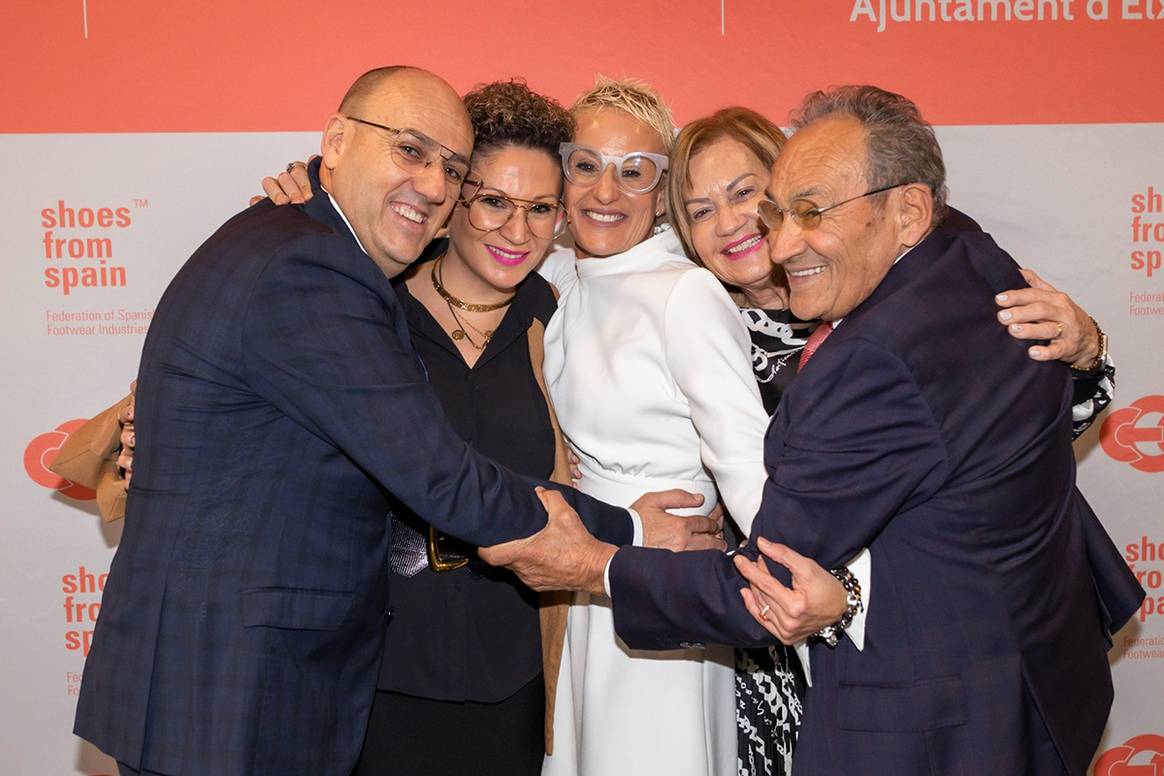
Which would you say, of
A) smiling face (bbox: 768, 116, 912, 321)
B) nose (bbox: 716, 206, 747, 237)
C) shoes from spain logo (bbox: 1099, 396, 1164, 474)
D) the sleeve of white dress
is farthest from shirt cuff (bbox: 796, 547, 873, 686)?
shoes from spain logo (bbox: 1099, 396, 1164, 474)

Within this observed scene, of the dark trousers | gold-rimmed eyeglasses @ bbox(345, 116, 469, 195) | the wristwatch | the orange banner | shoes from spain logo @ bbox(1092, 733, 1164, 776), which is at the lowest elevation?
shoes from spain logo @ bbox(1092, 733, 1164, 776)

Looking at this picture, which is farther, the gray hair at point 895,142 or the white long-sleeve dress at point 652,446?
the white long-sleeve dress at point 652,446

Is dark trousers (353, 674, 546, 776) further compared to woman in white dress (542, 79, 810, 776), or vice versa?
dark trousers (353, 674, 546, 776)

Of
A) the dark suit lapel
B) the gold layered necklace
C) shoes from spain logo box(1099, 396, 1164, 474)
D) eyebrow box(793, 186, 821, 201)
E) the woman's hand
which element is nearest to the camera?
eyebrow box(793, 186, 821, 201)

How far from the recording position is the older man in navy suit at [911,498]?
6.06ft

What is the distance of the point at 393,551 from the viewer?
2607mm

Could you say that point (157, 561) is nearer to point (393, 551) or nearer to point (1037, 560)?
point (393, 551)

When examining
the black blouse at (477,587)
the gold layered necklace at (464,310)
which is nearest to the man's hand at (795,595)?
the black blouse at (477,587)

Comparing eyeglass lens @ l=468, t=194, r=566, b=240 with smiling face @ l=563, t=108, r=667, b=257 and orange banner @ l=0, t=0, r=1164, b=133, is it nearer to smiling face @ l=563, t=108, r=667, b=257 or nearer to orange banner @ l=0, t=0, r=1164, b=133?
smiling face @ l=563, t=108, r=667, b=257

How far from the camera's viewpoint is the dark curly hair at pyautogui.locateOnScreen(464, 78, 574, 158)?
2.68 m

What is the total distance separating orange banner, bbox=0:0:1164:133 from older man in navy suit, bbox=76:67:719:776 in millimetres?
1404

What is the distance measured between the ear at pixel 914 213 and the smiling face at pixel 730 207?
68 cm

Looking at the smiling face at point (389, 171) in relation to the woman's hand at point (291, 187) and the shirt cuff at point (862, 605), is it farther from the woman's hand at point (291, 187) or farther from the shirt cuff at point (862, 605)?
the shirt cuff at point (862, 605)

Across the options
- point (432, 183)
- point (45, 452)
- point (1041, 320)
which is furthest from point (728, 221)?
point (45, 452)
